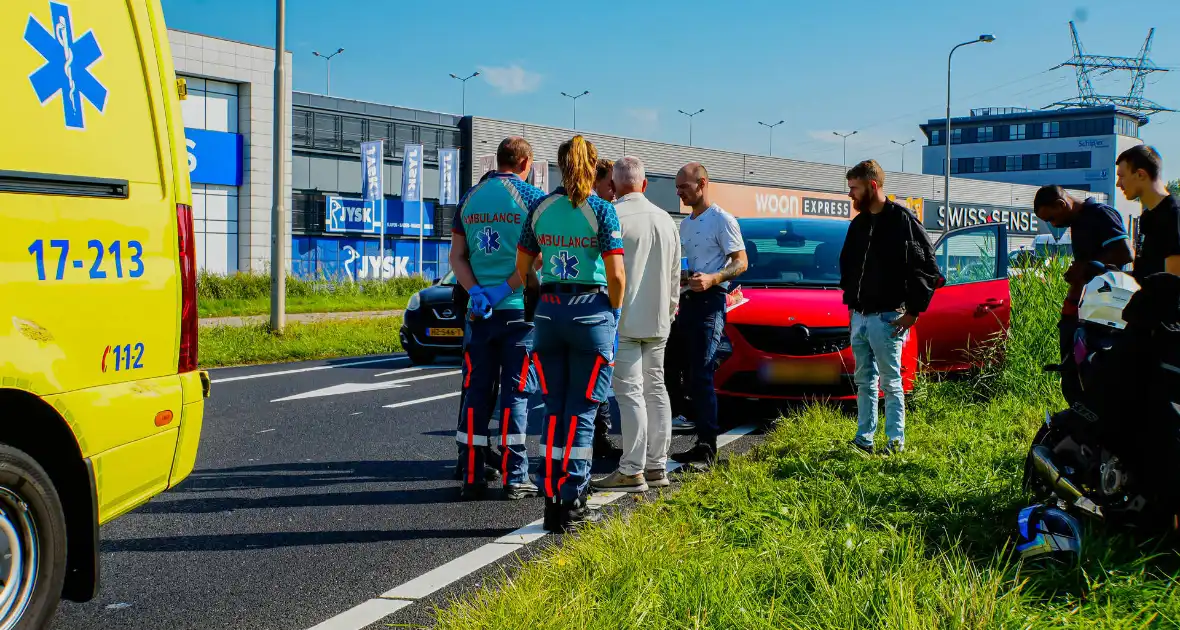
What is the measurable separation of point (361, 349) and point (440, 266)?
1530 inches

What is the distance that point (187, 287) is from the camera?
11.8 feet

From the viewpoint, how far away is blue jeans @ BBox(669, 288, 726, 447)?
6453mm

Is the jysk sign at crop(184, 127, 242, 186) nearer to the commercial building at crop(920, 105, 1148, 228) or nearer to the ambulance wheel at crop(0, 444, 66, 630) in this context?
the ambulance wheel at crop(0, 444, 66, 630)

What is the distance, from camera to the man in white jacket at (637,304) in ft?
18.4

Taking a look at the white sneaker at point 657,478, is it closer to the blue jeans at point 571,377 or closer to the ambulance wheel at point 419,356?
the blue jeans at point 571,377

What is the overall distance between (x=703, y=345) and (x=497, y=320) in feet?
4.92

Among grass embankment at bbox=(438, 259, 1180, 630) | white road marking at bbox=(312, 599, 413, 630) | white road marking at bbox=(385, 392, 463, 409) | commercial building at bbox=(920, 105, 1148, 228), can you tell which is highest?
commercial building at bbox=(920, 105, 1148, 228)

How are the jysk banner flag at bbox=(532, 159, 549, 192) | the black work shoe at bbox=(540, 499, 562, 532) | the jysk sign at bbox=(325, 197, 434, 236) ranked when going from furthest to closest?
the jysk sign at bbox=(325, 197, 434, 236), the jysk banner flag at bbox=(532, 159, 549, 192), the black work shoe at bbox=(540, 499, 562, 532)

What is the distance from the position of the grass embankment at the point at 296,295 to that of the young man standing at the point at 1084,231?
58.2 feet

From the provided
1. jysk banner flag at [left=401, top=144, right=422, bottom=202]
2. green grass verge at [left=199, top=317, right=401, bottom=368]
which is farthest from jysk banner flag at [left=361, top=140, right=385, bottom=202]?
green grass verge at [left=199, top=317, right=401, bottom=368]

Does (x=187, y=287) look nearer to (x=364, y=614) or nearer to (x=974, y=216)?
(x=364, y=614)

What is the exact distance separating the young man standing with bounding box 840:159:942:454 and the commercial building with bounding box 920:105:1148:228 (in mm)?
114158

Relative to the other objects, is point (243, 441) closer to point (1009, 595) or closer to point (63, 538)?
point (63, 538)

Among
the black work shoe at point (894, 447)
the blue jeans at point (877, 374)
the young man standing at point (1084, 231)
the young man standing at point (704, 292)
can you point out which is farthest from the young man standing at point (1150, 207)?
the young man standing at point (704, 292)
